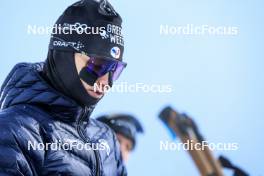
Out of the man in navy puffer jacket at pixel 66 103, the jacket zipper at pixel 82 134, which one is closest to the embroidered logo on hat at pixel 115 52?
the man in navy puffer jacket at pixel 66 103

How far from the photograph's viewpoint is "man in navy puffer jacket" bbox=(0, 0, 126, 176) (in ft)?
3.06

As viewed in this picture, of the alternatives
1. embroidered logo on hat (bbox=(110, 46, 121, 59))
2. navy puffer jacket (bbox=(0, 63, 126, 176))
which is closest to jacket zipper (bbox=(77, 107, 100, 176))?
navy puffer jacket (bbox=(0, 63, 126, 176))

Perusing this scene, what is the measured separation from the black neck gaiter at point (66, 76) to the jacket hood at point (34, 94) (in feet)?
0.07

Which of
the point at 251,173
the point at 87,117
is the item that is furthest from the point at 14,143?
the point at 251,173

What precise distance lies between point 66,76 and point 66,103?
2.9 inches

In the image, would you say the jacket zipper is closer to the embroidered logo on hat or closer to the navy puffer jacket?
the navy puffer jacket

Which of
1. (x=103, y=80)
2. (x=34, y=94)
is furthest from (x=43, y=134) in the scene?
(x=103, y=80)

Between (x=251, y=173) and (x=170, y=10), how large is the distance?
69 centimetres

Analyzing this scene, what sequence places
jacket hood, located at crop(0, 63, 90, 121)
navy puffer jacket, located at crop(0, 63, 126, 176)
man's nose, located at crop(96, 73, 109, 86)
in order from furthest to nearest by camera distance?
man's nose, located at crop(96, 73, 109, 86)
jacket hood, located at crop(0, 63, 90, 121)
navy puffer jacket, located at crop(0, 63, 126, 176)

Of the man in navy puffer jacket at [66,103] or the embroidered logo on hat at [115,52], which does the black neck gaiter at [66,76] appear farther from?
the embroidered logo on hat at [115,52]

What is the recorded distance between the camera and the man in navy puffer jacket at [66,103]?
0.93 metres

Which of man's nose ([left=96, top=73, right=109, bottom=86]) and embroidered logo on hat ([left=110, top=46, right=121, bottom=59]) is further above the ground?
embroidered logo on hat ([left=110, top=46, right=121, bottom=59])

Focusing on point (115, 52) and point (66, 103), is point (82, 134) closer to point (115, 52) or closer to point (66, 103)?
point (66, 103)

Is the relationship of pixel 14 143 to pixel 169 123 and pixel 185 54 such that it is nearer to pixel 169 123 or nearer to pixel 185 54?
pixel 169 123
